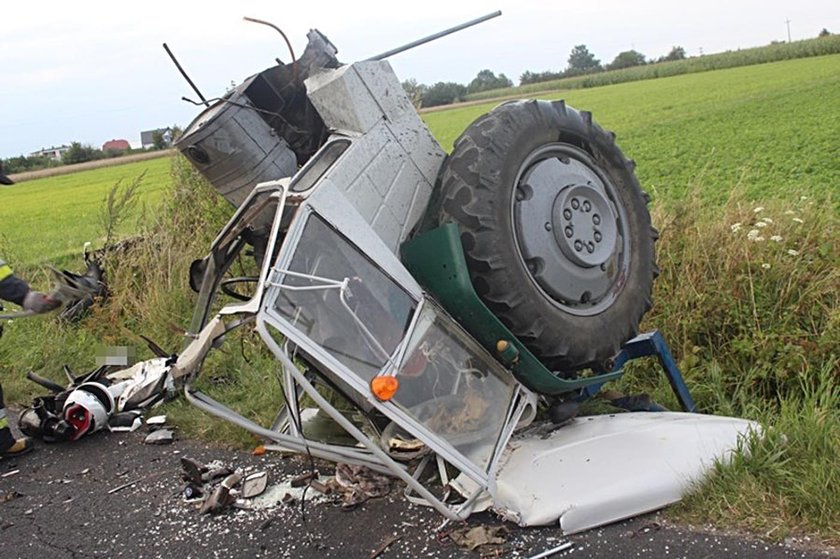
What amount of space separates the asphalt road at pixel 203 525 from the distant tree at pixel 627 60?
6733 centimetres

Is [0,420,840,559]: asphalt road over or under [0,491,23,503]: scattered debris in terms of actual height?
under

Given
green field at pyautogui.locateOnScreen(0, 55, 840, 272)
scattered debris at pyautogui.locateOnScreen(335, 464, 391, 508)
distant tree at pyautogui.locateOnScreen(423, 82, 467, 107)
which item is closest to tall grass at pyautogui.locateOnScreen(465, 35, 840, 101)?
distant tree at pyautogui.locateOnScreen(423, 82, 467, 107)

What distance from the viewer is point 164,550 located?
149 inches

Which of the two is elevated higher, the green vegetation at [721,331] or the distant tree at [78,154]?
the distant tree at [78,154]

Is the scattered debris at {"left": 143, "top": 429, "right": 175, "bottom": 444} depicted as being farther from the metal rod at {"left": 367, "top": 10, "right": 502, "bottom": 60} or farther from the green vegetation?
the metal rod at {"left": 367, "top": 10, "right": 502, "bottom": 60}

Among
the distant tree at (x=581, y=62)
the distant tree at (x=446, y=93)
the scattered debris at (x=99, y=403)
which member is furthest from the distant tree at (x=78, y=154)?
the scattered debris at (x=99, y=403)

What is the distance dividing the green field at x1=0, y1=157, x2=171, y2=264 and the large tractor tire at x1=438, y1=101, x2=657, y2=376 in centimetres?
601

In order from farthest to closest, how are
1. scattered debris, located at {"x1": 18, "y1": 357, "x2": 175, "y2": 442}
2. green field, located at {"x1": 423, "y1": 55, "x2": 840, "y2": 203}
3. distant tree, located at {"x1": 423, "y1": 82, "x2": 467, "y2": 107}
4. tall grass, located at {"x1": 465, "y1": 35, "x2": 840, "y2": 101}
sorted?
distant tree, located at {"x1": 423, "y1": 82, "x2": 467, "y2": 107}
tall grass, located at {"x1": 465, "y1": 35, "x2": 840, "y2": 101}
green field, located at {"x1": 423, "y1": 55, "x2": 840, "y2": 203}
scattered debris, located at {"x1": 18, "y1": 357, "x2": 175, "y2": 442}

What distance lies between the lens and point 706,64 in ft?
172

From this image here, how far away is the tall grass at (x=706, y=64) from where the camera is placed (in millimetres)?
47719

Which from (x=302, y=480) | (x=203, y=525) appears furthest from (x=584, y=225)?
(x=203, y=525)

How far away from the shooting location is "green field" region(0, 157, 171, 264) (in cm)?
1124

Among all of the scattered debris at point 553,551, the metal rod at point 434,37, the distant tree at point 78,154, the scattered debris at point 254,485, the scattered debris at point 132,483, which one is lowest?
the scattered debris at point 553,551

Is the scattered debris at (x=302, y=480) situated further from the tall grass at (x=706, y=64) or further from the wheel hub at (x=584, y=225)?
the tall grass at (x=706, y=64)
